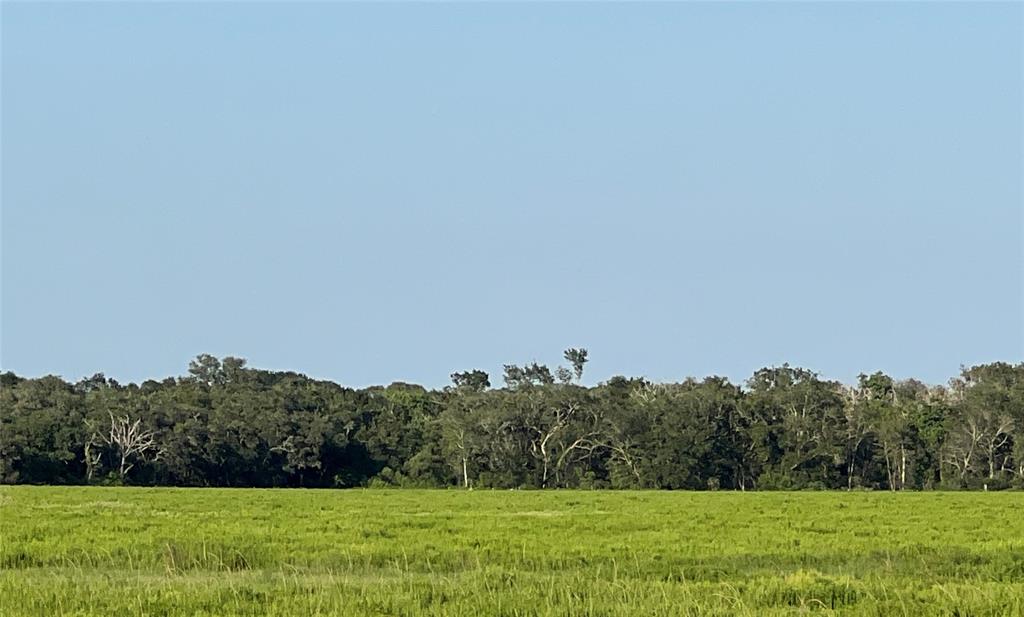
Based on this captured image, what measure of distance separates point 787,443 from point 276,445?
2874 cm

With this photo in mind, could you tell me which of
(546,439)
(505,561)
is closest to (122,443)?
(546,439)

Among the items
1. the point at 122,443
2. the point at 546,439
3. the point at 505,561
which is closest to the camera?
the point at 505,561

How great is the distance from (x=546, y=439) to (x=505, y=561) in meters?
63.7

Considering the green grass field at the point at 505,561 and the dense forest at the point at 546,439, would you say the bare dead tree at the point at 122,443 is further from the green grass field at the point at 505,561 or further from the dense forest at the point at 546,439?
the green grass field at the point at 505,561

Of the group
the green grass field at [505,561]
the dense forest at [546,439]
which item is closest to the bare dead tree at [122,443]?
the dense forest at [546,439]

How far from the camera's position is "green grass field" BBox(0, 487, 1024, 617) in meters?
16.7

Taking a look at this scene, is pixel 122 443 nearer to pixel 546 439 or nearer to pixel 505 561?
pixel 546 439

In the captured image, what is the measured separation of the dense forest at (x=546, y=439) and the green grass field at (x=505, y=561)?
3908 cm

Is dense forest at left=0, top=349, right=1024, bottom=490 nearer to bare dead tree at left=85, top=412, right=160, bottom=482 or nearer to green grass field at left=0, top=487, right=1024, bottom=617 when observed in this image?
bare dead tree at left=85, top=412, right=160, bottom=482

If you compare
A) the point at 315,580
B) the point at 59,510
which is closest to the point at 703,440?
the point at 59,510

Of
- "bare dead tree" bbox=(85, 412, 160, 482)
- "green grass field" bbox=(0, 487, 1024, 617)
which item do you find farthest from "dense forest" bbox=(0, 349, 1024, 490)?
"green grass field" bbox=(0, 487, 1024, 617)

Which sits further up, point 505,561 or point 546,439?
point 546,439

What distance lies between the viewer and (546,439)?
8706 cm

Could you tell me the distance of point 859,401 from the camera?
91375 mm
